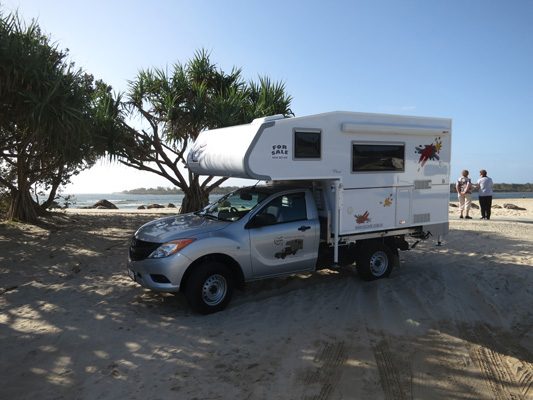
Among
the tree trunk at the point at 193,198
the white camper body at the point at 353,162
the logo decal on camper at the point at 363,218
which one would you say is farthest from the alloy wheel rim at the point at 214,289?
the tree trunk at the point at 193,198

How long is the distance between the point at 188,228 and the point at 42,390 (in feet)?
9.14

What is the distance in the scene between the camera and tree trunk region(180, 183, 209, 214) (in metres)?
15.4

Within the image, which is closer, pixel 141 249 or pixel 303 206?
pixel 141 249

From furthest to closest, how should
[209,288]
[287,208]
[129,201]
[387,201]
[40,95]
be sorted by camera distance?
[129,201], [40,95], [387,201], [287,208], [209,288]

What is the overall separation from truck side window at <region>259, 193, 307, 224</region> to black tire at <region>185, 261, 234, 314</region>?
1119mm

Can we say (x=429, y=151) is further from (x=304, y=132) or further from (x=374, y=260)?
(x=304, y=132)

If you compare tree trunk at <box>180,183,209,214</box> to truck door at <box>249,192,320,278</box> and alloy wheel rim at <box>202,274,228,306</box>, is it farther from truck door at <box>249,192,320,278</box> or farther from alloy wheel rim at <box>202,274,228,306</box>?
alloy wheel rim at <box>202,274,228,306</box>

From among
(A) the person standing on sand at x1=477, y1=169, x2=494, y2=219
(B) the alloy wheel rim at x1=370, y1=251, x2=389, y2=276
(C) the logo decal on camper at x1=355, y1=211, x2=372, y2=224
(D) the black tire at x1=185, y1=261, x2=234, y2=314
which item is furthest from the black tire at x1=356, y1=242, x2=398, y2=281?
(A) the person standing on sand at x1=477, y1=169, x2=494, y2=219

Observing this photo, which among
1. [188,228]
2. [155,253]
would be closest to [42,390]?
[155,253]

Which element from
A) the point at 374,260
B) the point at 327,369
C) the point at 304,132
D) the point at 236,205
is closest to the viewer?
the point at 327,369

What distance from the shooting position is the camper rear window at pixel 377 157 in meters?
7.14

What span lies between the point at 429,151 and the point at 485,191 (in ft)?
32.6

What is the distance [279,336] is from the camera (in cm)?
524

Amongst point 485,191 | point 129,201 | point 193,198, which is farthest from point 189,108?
point 129,201
